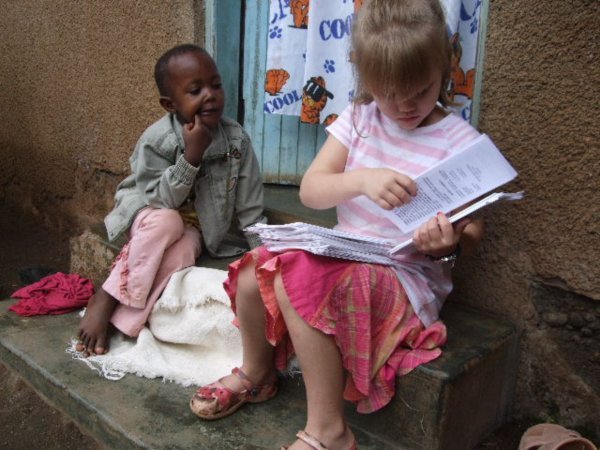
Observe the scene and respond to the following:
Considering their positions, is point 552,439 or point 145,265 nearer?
point 552,439

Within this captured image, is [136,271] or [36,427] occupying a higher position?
[136,271]

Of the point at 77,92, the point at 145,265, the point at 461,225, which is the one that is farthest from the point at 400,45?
the point at 77,92

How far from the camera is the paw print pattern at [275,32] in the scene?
115 inches

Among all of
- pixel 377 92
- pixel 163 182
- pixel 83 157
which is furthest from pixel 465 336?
pixel 83 157

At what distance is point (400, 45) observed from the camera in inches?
58.6

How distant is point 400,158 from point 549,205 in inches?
19.7

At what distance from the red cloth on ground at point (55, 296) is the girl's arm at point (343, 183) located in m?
1.40

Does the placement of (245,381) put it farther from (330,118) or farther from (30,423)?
(330,118)

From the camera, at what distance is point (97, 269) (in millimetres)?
2875

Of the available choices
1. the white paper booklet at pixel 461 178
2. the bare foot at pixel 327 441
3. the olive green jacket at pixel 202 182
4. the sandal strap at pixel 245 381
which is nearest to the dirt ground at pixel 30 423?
the sandal strap at pixel 245 381

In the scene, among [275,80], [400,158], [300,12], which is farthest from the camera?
[275,80]

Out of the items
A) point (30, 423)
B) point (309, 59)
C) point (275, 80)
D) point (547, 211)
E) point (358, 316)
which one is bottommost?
point (30, 423)

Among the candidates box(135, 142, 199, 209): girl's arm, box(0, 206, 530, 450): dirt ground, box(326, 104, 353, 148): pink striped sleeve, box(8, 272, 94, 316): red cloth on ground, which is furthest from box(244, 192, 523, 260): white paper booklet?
box(8, 272, 94, 316): red cloth on ground

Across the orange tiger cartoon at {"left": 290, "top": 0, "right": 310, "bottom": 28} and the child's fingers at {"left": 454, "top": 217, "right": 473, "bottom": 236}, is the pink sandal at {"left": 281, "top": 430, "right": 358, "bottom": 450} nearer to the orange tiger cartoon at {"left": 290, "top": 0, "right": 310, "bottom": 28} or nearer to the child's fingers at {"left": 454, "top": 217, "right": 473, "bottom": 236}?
the child's fingers at {"left": 454, "top": 217, "right": 473, "bottom": 236}
